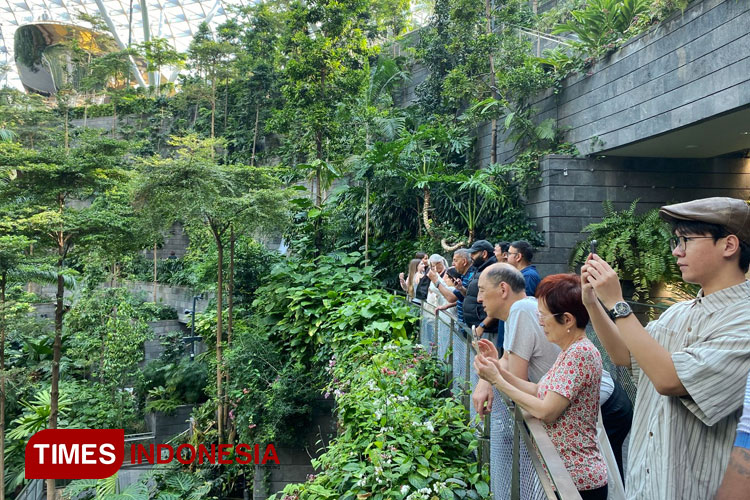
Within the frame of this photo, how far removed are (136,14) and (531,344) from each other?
158 ft

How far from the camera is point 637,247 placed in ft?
25.5

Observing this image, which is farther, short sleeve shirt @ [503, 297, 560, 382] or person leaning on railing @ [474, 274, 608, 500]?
short sleeve shirt @ [503, 297, 560, 382]

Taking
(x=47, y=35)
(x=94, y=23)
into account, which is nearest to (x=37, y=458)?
(x=94, y=23)

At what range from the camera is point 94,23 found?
3092 cm

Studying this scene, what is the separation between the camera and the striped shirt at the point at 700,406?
1.27m

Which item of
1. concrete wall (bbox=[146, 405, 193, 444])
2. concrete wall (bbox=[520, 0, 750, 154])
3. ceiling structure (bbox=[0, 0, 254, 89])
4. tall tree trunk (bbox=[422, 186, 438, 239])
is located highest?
ceiling structure (bbox=[0, 0, 254, 89])

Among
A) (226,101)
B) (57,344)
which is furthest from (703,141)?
(226,101)

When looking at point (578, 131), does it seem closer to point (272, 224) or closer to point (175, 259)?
point (272, 224)

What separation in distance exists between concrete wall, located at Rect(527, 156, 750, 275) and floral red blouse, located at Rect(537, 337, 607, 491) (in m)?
7.30

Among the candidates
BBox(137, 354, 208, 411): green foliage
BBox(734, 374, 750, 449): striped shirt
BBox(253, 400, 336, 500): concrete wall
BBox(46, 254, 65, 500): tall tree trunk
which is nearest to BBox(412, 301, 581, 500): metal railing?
BBox(734, 374, 750, 449): striped shirt

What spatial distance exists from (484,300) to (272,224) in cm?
730

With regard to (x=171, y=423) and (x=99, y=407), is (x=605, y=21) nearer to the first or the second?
(x=171, y=423)

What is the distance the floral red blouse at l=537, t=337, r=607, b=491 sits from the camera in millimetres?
1911

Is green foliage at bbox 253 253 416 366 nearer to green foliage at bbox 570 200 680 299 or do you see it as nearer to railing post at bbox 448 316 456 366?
railing post at bbox 448 316 456 366
